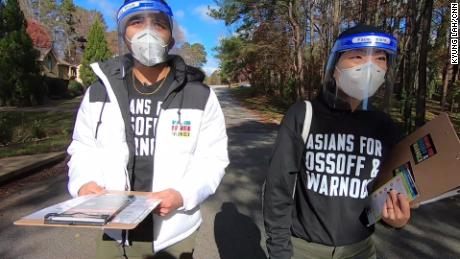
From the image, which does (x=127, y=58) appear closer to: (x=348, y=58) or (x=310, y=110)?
(x=310, y=110)

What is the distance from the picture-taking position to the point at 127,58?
221 centimetres

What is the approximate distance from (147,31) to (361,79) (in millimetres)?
1131

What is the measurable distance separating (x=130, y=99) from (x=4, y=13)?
94.2 feet

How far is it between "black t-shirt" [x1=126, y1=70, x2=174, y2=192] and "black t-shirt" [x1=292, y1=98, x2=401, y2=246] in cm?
78

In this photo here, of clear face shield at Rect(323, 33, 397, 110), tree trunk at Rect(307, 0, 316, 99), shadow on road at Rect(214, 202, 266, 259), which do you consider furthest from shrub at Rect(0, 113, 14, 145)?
tree trunk at Rect(307, 0, 316, 99)

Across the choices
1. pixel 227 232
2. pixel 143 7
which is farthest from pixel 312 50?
pixel 143 7

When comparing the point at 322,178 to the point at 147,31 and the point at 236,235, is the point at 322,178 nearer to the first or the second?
the point at 147,31

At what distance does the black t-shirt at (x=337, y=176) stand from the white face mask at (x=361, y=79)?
140 millimetres

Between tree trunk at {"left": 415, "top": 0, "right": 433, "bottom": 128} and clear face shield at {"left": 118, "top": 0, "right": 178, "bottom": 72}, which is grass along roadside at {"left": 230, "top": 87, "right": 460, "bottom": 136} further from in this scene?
clear face shield at {"left": 118, "top": 0, "right": 178, "bottom": 72}

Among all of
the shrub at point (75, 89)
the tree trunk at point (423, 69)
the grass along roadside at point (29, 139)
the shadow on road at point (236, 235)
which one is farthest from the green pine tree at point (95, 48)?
the shadow on road at point (236, 235)

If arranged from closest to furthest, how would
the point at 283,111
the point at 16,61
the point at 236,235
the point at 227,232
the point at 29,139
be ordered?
the point at 236,235 → the point at 227,232 → the point at 29,139 → the point at 283,111 → the point at 16,61

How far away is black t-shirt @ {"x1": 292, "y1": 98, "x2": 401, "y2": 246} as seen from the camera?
198 centimetres

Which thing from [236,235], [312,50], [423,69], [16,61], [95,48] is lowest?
[236,235]

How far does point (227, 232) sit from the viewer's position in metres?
4.88
